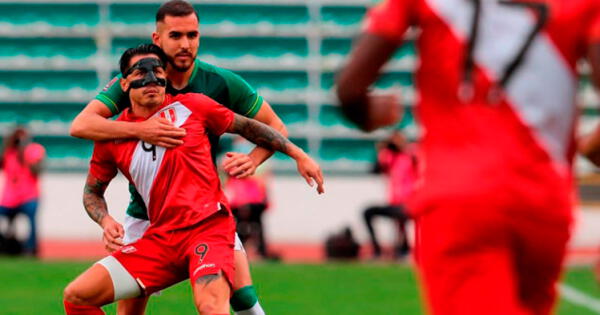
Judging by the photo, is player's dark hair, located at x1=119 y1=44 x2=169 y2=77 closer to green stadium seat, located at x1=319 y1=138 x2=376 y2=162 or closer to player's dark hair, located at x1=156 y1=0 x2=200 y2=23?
player's dark hair, located at x1=156 y1=0 x2=200 y2=23

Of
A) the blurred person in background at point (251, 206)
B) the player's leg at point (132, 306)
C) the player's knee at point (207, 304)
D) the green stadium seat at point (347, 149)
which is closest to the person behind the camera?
the player's knee at point (207, 304)

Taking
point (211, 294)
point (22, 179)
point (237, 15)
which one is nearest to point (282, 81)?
point (237, 15)

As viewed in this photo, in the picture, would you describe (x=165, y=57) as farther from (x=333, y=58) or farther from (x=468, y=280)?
(x=333, y=58)

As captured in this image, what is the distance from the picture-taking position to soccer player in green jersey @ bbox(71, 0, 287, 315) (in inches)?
264

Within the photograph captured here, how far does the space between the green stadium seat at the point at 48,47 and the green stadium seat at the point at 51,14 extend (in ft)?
1.21

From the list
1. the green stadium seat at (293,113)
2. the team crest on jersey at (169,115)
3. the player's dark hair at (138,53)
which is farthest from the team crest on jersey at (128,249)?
the green stadium seat at (293,113)

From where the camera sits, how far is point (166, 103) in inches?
269

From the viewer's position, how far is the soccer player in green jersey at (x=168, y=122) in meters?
6.70

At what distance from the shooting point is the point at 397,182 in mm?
20672

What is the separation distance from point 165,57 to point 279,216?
18926 mm

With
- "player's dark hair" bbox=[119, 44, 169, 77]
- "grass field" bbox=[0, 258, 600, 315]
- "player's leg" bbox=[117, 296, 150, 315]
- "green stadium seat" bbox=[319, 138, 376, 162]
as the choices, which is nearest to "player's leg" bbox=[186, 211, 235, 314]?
"player's leg" bbox=[117, 296, 150, 315]

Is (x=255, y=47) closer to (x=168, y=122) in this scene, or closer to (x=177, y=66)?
(x=177, y=66)

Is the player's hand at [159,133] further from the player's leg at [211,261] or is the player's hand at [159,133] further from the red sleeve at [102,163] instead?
the player's leg at [211,261]

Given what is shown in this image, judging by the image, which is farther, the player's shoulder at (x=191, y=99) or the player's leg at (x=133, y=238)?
the player's leg at (x=133, y=238)
